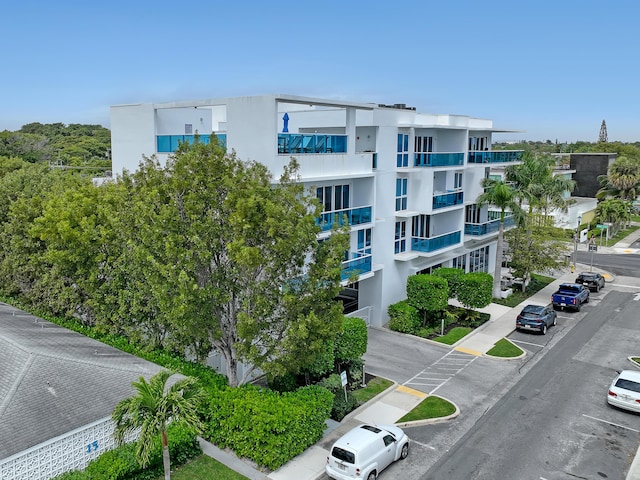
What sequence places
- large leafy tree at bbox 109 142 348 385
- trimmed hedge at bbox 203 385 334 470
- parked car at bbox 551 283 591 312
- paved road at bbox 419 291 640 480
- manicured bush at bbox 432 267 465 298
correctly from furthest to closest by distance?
parked car at bbox 551 283 591 312
manicured bush at bbox 432 267 465 298
large leafy tree at bbox 109 142 348 385
paved road at bbox 419 291 640 480
trimmed hedge at bbox 203 385 334 470

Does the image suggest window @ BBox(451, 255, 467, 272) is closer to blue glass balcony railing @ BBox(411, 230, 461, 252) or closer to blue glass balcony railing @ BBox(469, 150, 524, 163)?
blue glass balcony railing @ BBox(411, 230, 461, 252)

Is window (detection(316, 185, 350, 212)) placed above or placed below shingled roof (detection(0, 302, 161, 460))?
above

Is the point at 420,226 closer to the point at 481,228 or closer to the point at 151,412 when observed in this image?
the point at 481,228

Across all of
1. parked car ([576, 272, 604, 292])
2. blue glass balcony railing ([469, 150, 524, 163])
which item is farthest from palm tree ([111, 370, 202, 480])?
parked car ([576, 272, 604, 292])

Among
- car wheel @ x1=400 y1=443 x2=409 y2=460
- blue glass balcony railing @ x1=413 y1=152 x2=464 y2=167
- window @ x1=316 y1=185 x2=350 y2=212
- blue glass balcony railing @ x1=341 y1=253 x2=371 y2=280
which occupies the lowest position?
car wheel @ x1=400 y1=443 x2=409 y2=460

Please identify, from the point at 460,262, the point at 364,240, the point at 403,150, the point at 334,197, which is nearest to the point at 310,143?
the point at 334,197

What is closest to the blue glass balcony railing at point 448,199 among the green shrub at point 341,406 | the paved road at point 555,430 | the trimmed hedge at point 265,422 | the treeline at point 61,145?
the paved road at point 555,430

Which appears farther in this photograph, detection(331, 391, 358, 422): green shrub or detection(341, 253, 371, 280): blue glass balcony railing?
detection(341, 253, 371, 280): blue glass balcony railing
